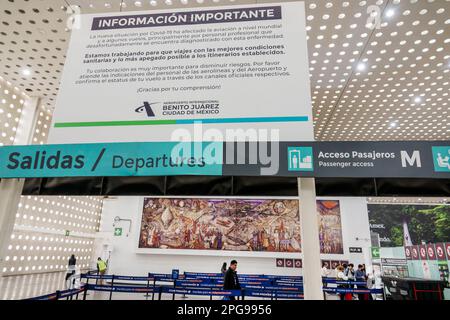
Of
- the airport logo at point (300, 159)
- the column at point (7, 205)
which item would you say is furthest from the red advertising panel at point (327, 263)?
the column at point (7, 205)

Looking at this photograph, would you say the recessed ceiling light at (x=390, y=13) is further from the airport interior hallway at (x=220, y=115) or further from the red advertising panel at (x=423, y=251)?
the red advertising panel at (x=423, y=251)

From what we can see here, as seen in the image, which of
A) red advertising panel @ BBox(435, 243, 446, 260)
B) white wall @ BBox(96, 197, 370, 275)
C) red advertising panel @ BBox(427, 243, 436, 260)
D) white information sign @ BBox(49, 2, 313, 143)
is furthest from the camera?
white wall @ BBox(96, 197, 370, 275)

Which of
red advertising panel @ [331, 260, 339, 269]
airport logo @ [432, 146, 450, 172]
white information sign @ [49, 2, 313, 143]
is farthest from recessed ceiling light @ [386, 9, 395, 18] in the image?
red advertising panel @ [331, 260, 339, 269]

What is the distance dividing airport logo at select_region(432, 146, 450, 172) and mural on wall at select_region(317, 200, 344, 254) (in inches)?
563

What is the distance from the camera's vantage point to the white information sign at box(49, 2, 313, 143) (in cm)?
332

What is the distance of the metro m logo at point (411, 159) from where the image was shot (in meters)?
2.91

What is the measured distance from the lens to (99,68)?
12.5 feet

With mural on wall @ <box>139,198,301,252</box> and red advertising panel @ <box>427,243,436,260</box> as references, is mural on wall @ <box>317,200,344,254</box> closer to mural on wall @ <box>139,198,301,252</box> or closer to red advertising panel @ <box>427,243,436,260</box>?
Result: mural on wall @ <box>139,198,301,252</box>

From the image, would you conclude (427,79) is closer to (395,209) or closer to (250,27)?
(250,27)

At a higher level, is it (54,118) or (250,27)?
(250,27)

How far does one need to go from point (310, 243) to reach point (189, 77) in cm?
244
